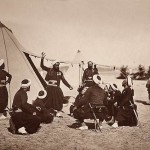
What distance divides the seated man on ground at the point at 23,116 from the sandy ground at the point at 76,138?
0.27ft

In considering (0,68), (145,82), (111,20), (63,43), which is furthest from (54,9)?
(145,82)

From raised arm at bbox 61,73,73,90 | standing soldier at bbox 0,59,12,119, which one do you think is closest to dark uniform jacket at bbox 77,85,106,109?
raised arm at bbox 61,73,73,90

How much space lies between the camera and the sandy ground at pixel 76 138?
348cm

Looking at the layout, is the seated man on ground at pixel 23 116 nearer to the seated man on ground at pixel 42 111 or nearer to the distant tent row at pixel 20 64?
the seated man on ground at pixel 42 111

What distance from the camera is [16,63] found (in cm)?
428

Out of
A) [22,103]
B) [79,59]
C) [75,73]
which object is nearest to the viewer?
[22,103]

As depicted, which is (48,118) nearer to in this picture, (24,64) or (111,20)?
(24,64)

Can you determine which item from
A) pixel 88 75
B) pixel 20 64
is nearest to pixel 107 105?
pixel 88 75

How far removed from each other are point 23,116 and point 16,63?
0.94m

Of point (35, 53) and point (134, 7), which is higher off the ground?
point (134, 7)

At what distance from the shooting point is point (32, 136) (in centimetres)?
362

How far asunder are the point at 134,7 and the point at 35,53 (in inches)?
57.3

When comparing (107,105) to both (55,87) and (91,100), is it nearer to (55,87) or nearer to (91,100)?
(91,100)

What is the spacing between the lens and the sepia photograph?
388 cm
